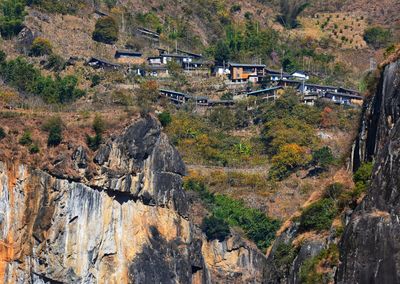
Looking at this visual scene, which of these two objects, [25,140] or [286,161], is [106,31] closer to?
[286,161]

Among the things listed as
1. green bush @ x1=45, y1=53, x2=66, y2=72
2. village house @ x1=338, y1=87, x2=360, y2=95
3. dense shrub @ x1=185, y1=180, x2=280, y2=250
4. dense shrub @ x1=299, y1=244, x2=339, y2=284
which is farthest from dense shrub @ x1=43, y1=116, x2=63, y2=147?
dense shrub @ x1=299, y1=244, x2=339, y2=284

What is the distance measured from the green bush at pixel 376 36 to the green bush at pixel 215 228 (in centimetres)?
3886

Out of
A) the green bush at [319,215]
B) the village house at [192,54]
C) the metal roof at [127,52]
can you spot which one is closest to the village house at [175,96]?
the metal roof at [127,52]

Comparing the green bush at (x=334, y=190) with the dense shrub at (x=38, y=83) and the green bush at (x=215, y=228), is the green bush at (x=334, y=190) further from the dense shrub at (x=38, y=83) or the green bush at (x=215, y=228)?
the dense shrub at (x=38, y=83)

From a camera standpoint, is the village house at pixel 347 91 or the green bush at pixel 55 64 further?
the village house at pixel 347 91

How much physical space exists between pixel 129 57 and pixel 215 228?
25.1m

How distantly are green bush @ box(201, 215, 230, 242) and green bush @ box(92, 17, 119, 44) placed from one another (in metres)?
26.5

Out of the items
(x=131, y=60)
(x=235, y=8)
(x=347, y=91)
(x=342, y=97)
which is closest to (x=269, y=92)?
(x=342, y=97)

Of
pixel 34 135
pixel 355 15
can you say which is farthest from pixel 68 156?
pixel 355 15

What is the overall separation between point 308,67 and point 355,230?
76760 mm

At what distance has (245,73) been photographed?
9488cm

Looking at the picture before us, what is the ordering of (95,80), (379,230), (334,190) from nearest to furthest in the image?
(379,230), (334,190), (95,80)

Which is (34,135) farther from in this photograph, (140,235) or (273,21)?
(273,21)

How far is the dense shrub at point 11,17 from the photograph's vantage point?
91438 millimetres
